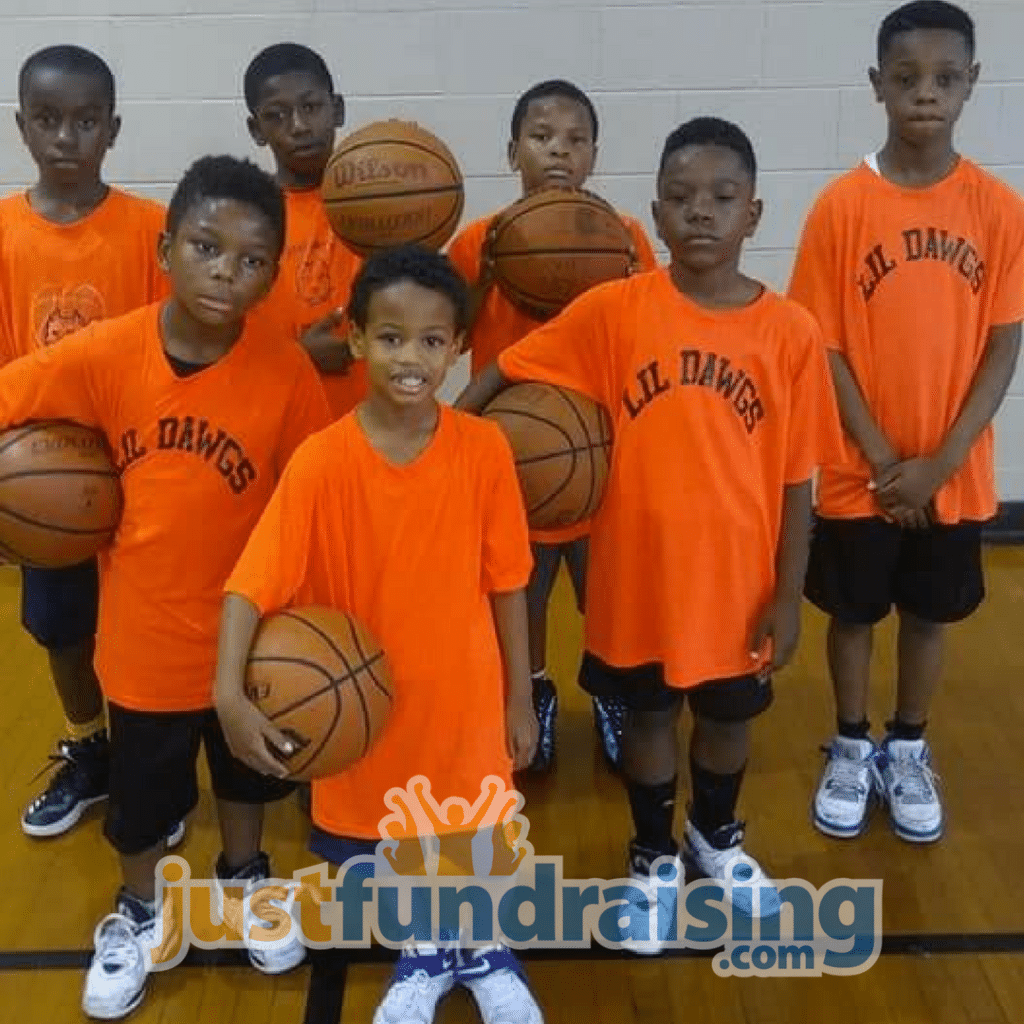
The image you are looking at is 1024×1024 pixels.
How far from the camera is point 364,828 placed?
6.70 feet

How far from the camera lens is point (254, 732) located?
183cm

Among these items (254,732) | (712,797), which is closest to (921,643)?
(712,797)

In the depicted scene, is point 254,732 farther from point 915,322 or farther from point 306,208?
point 915,322

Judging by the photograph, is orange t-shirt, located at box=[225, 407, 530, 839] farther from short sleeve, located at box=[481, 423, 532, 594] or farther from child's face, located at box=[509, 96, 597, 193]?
child's face, located at box=[509, 96, 597, 193]

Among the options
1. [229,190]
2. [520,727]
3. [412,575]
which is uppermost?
[229,190]

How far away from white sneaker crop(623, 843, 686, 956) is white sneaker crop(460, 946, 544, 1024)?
0.25 metres

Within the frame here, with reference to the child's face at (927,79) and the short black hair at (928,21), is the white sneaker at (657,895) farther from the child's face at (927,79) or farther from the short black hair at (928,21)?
the short black hair at (928,21)

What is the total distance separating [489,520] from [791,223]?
98.2 inches

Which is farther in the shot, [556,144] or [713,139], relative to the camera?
[556,144]

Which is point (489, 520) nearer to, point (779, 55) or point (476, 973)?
point (476, 973)

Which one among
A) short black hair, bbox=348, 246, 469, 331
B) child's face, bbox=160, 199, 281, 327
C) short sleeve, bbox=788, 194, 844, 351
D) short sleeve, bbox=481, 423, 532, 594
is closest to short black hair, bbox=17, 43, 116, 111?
child's face, bbox=160, 199, 281, 327

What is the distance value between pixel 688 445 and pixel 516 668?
456 millimetres

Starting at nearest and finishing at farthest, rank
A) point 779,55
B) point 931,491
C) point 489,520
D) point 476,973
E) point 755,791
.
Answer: point 489,520 → point 476,973 → point 931,491 → point 755,791 → point 779,55

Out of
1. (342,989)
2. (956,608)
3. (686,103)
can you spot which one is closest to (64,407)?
(342,989)
